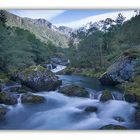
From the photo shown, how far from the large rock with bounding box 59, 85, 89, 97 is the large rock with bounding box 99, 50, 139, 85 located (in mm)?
276

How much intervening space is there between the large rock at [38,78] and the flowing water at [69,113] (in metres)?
0.09

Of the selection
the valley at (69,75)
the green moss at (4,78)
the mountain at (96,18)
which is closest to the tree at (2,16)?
the valley at (69,75)

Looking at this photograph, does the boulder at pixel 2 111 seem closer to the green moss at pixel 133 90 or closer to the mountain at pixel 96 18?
the mountain at pixel 96 18

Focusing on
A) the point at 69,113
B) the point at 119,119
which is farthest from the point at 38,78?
the point at 119,119

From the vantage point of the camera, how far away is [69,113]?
585 centimetres

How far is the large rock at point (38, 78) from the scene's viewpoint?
19.5 feet

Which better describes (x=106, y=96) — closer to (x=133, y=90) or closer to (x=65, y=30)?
(x=133, y=90)

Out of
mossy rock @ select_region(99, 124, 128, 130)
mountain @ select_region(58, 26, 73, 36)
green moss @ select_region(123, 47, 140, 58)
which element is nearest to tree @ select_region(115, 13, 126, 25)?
green moss @ select_region(123, 47, 140, 58)

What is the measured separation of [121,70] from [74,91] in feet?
2.20

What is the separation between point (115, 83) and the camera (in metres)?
5.97

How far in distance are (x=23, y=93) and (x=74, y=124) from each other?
2.37 feet

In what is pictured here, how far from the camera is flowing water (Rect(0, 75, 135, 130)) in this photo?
226 inches
